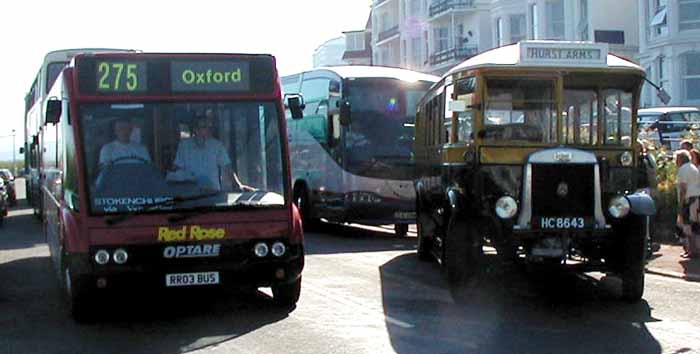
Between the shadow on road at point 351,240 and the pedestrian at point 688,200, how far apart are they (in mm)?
5168

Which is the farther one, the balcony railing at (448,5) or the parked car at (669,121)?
the balcony railing at (448,5)

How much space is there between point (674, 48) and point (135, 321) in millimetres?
31216

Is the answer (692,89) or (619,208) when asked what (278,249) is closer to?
(619,208)

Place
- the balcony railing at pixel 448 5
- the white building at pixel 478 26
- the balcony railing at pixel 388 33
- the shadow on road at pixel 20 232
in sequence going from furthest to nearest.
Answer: the balcony railing at pixel 388 33 → the balcony railing at pixel 448 5 → the white building at pixel 478 26 → the shadow on road at pixel 20 232

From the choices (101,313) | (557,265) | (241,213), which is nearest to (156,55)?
(241,213)

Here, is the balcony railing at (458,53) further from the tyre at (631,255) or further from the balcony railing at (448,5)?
the tyre at (631,255)

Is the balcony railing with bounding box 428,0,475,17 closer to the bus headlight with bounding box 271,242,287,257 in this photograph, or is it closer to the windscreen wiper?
the bus headlight with bounding box 271,242,287,257

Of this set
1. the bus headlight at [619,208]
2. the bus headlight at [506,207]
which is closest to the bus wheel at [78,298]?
the bus headlight at [506,207]

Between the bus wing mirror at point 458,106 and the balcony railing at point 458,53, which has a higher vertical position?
the balcony railing at point 458,53

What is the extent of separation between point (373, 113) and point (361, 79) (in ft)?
2.42

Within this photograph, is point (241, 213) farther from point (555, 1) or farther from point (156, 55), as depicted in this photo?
point (555, 1)

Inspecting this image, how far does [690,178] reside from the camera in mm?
15445

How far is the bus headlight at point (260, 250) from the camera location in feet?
34.7

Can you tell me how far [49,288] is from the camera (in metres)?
13.6
